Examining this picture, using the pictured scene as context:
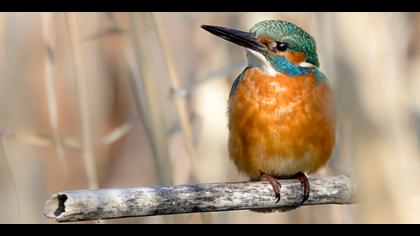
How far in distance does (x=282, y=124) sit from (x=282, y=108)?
58 millimetres

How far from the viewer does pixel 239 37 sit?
7.34 ft

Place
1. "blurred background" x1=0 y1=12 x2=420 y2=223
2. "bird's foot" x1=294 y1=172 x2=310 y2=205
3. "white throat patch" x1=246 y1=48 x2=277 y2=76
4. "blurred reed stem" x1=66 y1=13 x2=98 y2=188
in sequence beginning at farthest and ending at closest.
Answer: "white throat patch" x1=246 y1=48 x2=277 y2=76, "blurred reed stem" x1=66 y1=13 x2=98 y2=188, "bird's foot" x1=294 y1=172 x2=310 y2=205, "blurred background" x1=0 y1=12 x2=420 y2=223

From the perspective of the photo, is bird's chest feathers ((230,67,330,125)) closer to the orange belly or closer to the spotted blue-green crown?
the orange belly

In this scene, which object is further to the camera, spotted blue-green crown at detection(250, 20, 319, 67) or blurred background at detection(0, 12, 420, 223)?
spotted blue-green crown at detection(250, 20, 319, 67)

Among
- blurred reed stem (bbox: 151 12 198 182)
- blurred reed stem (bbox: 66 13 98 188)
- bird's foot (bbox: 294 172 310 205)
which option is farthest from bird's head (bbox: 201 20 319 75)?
blurred reed stem (bbox: 66 13 98 188)

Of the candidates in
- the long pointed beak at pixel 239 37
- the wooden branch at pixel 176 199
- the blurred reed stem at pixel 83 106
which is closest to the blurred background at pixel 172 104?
the blurred reed stem at pixel 83 106

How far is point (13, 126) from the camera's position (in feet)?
10.8

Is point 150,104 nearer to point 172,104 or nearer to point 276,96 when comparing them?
point 276,96

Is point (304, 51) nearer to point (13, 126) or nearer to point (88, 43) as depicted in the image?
point (88, 43)

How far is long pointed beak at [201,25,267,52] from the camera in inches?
84.3

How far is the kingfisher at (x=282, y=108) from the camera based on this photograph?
7.69 feet

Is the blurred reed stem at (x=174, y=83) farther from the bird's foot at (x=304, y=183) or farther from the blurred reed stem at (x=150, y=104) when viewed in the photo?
the bird's foot at (x=304, y=183)

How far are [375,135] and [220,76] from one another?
1300mm
